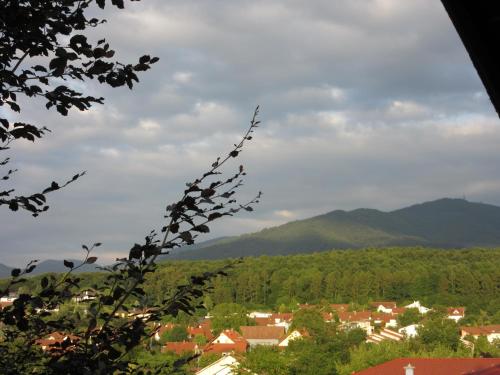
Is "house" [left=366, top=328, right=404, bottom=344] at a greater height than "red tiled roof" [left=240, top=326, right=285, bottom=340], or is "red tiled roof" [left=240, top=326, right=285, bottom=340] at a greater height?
"red tiled roof" [left=240, top=326, right=285, bottom=340]

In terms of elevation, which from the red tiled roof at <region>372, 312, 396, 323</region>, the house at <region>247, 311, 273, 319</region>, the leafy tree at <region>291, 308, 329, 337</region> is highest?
the leafy tree at <region>291, 308, 329, 337</region>

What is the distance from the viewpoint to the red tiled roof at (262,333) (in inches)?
3253

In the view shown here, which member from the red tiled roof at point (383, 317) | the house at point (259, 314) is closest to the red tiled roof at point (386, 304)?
the red tiled roof at point (383, 317)

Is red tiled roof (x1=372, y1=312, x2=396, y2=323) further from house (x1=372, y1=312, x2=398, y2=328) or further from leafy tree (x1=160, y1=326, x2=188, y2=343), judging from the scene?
leafy tree (x1=160, y1=326, x2=188, y2=343)

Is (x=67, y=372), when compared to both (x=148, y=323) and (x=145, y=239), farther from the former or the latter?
(x=145, y=239)

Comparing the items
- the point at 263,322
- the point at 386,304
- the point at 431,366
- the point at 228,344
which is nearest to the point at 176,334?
the point at 228,344

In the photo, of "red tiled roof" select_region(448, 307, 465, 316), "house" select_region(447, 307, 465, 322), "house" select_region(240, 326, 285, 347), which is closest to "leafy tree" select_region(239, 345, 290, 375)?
"house" select_region(240, 326, 285, 347)

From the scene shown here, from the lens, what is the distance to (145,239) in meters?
3.58

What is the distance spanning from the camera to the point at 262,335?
274 feet

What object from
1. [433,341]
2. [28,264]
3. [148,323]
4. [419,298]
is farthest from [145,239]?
[419,298]

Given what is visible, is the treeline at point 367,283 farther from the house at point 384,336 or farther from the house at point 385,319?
the house at point 384,336

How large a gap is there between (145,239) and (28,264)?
76 cm

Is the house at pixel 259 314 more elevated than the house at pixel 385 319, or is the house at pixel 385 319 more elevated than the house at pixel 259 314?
the house at pixel 259 314

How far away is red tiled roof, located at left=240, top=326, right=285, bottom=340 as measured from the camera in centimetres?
8262
